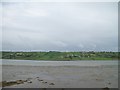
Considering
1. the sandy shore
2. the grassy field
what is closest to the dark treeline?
the grassy field

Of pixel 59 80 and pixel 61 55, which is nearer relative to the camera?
pixel 59 80

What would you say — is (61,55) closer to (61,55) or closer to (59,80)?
(61,55)

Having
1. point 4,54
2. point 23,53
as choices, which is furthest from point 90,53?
point 4,54

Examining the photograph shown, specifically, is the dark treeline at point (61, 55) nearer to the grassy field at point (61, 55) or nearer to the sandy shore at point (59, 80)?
the grassy field at point (61, 55)

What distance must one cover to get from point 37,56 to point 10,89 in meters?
62.3

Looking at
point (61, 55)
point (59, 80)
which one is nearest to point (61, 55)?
point (61, 55)

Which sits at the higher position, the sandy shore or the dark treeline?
the sandy shore

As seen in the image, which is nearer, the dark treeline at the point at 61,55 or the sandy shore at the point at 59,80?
the sandy shore at the point at 59,80

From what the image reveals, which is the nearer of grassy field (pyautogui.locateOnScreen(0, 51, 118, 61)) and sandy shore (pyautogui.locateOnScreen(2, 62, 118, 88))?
sandy shore (pyautogui.locateOnScreen(2, 62, 118, 88))

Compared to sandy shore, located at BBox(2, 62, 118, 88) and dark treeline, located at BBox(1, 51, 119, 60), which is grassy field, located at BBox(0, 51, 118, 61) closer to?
dark treeline, located at BBox(1, 51, 119, 60)

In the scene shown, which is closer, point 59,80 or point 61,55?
point 59,80

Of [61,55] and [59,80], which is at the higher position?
[59,80]

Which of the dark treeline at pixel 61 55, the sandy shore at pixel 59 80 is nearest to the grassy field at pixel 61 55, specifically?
the dark treeline at pixel 61 55

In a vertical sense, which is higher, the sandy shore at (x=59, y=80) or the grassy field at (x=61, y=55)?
the sandy shore at (x=59, y=80)
